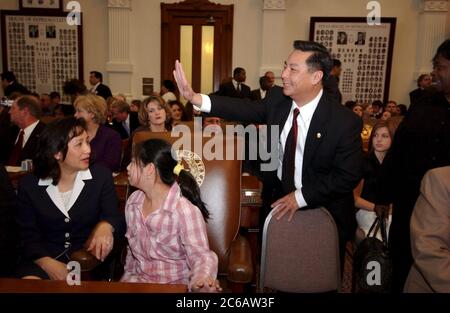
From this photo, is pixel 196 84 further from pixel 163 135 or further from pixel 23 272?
pixel 23 272

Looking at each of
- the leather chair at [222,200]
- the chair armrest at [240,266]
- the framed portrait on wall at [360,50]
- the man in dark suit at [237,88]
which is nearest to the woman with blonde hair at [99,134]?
the leather chair at [222,200]

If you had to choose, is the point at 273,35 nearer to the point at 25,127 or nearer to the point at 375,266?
the point at 25,127

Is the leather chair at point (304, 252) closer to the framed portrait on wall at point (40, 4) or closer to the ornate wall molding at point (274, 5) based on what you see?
the ornate wall molding at point (274, 5)

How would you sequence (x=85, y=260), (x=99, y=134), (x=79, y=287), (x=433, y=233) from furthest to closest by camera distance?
1. (x=99, y=134)
2. (x=85, y=260)
3. (x=433, y=233)
4. (x=79, y=287)

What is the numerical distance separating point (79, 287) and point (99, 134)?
207 cm

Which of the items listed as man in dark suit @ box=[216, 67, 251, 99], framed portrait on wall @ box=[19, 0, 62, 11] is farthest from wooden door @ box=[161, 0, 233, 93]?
framed portrait on wall @ box=[19, 0, 62, 11]

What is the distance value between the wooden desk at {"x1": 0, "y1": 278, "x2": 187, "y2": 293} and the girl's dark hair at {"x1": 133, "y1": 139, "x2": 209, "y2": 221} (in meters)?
0.61

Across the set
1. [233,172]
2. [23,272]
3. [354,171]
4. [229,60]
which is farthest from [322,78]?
[229,60]

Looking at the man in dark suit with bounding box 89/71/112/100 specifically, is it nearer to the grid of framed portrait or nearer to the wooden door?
the grid of framed portrait

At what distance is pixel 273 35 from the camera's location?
7.29 meters

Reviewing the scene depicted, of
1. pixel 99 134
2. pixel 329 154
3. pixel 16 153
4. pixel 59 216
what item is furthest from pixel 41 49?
pixel 329 154

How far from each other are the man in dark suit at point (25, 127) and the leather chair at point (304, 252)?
8.11ft

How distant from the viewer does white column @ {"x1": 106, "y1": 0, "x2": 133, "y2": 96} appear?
7293 mm

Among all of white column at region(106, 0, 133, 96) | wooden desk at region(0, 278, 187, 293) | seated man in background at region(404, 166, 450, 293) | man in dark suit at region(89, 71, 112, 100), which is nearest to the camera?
wooden desk at region(0, 278, 187, 293)
